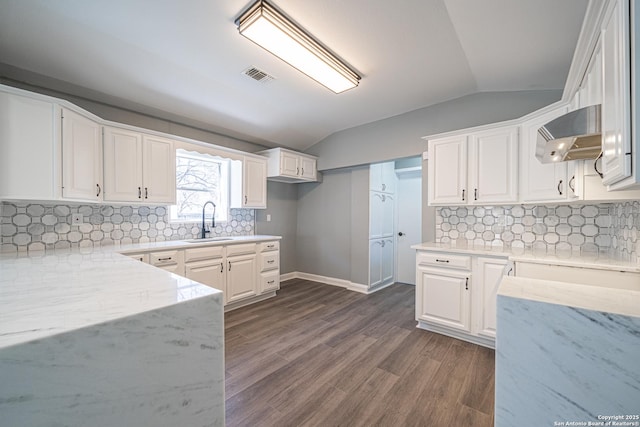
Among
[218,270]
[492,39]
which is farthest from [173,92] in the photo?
[492,39]

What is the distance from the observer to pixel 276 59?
2.48 m

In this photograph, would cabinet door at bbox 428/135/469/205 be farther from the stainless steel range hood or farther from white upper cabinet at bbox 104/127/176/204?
white upper cabinet at bbox 104/127/176/204

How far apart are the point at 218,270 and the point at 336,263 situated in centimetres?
Result: 213

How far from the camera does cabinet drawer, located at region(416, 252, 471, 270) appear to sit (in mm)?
2541

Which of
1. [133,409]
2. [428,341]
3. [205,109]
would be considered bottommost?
[428,341]

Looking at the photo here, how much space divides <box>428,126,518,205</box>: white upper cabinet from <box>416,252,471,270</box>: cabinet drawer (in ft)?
1.94

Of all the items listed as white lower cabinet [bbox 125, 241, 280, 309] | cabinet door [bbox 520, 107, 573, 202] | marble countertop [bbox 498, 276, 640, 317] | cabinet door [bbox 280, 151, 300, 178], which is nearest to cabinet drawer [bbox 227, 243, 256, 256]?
white lower cabinet [bbox 125, 241, 280, 309]

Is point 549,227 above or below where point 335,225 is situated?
above

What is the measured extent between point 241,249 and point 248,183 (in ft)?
3.41

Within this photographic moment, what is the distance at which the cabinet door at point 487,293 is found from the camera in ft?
7.78

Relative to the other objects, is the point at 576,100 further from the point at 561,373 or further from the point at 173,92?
the point at 173,92

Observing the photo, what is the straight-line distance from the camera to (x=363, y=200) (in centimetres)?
432

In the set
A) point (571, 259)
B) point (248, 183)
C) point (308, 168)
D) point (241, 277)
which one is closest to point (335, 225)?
point (308, 168)

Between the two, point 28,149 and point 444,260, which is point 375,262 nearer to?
point 444,260
